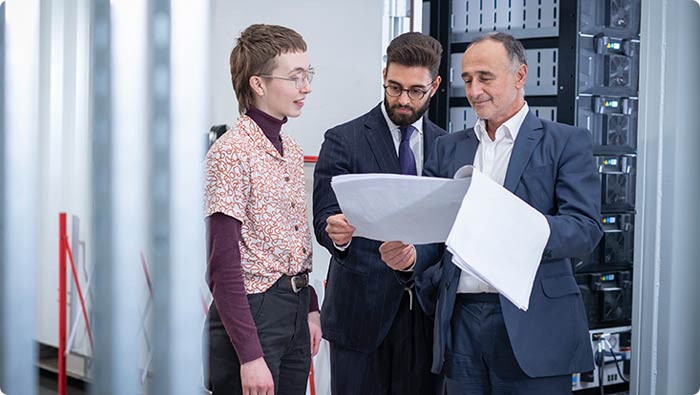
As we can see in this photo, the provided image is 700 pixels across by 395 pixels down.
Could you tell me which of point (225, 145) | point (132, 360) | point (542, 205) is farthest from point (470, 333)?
point (132, 360)

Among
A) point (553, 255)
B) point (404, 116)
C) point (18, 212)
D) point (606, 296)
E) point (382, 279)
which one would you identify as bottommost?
point (606, 296)

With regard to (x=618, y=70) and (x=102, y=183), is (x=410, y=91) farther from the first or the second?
(x=618, y=70)

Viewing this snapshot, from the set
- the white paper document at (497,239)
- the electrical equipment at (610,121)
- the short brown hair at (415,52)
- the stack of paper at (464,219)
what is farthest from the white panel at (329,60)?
the white paper document at (497,239)

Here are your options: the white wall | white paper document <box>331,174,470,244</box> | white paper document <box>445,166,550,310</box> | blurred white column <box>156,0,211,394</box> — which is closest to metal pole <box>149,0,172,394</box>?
blurred white column <box>156,0,211,394</box>

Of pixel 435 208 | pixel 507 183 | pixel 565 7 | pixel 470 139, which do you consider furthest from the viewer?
pixel 565 7

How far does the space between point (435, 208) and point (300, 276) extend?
0.43m

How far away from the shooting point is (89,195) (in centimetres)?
85

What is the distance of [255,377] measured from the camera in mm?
1631

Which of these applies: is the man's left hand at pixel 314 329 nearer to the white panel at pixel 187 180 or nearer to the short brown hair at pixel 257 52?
the short brown hair at pixel 257 52

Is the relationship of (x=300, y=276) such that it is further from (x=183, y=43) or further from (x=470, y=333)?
(x=183, y=43)

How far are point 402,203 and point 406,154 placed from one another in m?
0.65

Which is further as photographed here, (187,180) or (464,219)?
(464,219)

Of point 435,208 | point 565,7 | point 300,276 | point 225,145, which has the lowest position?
point 300,276

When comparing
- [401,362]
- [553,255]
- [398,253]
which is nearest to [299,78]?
[398,253]
